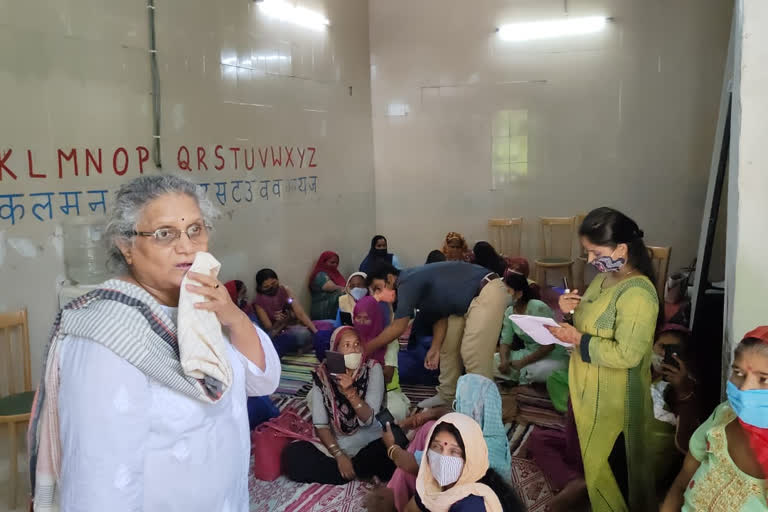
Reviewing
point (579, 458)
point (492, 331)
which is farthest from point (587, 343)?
point (492, 331)

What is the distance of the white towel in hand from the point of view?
116cm

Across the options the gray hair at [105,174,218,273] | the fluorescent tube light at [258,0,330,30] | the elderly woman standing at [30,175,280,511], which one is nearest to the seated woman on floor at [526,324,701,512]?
the elderly woman standing at [30,175,280,511]

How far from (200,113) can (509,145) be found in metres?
3.42

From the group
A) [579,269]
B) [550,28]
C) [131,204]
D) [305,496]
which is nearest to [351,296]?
[305,496]

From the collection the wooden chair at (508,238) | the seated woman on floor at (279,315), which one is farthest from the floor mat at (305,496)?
the wooden chair at (508,238)

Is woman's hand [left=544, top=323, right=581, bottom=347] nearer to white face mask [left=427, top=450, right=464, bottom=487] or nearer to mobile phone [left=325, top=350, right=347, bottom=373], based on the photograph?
white face mask [left=427, top=450, right=464, bottom=487]

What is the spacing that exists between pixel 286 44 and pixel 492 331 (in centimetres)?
321

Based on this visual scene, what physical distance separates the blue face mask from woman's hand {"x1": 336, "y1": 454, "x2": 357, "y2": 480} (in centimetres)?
186

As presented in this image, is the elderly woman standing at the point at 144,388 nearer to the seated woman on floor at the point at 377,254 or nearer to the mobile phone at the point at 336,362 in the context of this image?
the mobile phone at the point at 336,362

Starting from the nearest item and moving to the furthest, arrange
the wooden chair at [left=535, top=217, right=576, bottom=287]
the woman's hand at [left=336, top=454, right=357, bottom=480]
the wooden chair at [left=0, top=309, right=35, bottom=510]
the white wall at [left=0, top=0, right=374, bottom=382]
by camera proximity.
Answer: the wooden chair at [left=0, top=309, right=35, bottom=510] < the woman's hand at [left=336, top=454, right=357, bottom=480] < the white wall at [left=0, top=0, right=374, bottom=382] < the wooden chair at [left=535, top=217, right=576, bottom=287]

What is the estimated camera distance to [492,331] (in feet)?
11.4

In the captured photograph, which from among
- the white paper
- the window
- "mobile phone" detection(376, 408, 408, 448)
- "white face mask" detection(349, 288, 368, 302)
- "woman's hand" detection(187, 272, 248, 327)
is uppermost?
the window

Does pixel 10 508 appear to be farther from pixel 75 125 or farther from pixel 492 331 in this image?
pixel 492 331

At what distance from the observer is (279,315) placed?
4.95 m
